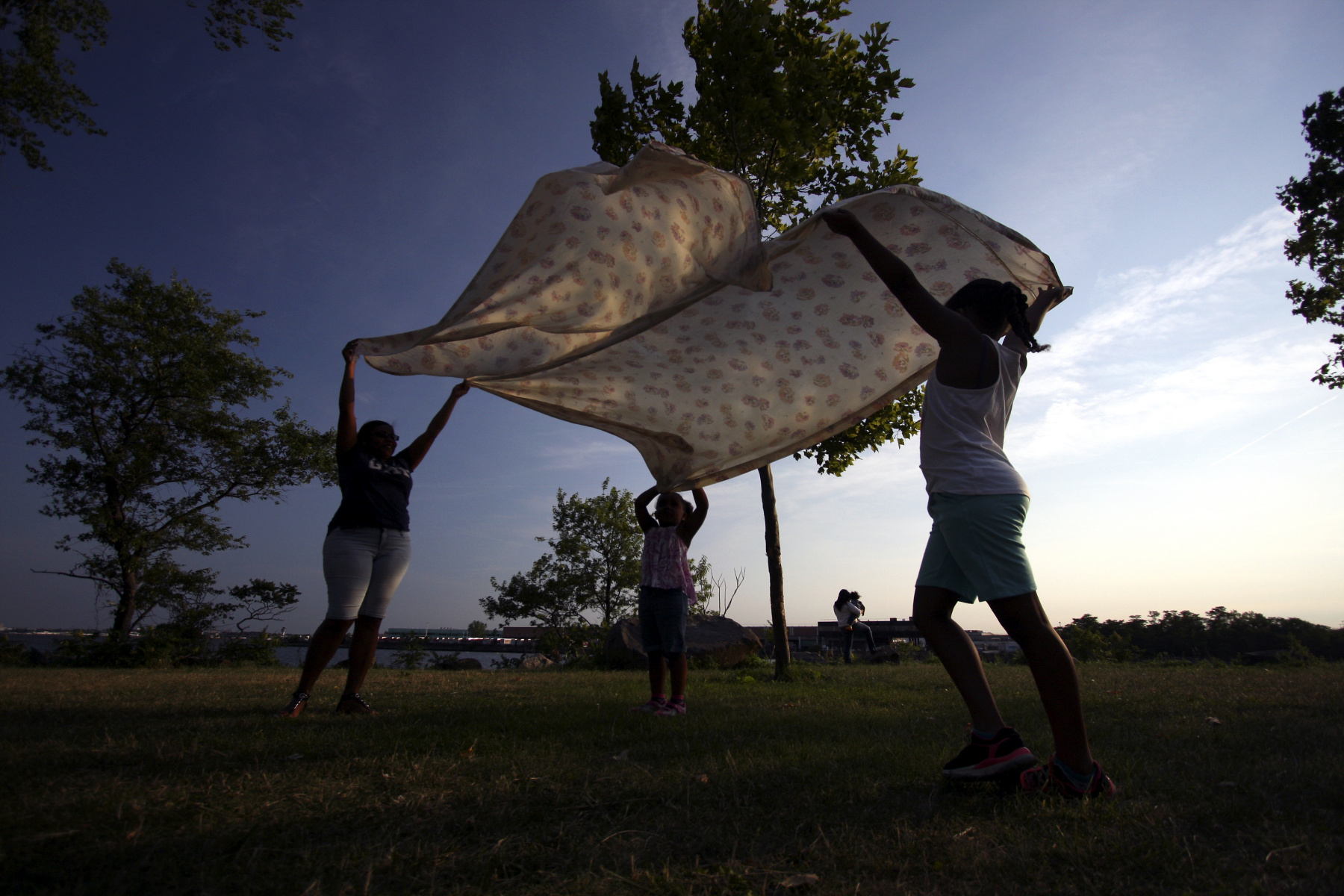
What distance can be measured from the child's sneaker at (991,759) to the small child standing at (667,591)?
2.55 m

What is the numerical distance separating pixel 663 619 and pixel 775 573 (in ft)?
15.4

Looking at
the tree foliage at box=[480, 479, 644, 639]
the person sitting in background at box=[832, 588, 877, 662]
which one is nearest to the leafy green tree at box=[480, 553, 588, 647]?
the tree foliage at box=[480, 479, 644, 639]

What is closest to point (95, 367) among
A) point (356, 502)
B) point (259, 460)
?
point (259, 460)

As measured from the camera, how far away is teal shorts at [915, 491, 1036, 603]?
2559 mm

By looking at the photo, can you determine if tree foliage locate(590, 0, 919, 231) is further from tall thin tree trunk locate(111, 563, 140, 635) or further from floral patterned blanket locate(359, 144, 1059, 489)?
tall thin tree trunk locate(111, 563, 140, 635)

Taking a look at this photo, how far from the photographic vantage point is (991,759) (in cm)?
258

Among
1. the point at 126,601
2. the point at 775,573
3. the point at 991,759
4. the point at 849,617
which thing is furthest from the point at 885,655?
the point at 126,601

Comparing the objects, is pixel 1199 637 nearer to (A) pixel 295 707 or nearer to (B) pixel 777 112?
(B) pixel 777 112

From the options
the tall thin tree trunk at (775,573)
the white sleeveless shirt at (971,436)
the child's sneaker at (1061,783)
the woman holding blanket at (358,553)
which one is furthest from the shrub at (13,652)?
the child's sneaker at (1061,783)

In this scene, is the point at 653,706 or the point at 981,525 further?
the point at 653,706

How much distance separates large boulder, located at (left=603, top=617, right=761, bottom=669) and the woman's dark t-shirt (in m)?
7.44

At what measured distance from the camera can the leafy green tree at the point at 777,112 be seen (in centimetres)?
764

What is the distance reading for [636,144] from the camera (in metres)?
9.12

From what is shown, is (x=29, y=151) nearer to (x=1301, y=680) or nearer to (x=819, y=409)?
(x=819, y=409)
